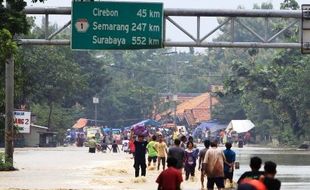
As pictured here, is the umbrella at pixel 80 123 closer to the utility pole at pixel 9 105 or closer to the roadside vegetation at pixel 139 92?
the roadside vegetation at pixel 139 92

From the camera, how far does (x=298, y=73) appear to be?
268ft

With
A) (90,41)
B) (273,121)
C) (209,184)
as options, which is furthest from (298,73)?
(209,184)

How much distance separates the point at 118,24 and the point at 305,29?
5964mm

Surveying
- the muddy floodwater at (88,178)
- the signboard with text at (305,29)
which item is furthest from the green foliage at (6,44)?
the signboard with text at (305,29)

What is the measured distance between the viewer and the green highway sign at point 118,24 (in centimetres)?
3262

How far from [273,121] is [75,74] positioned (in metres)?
22.0

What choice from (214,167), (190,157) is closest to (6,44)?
(214,167)

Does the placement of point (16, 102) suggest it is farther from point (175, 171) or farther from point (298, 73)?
point (175, 171)

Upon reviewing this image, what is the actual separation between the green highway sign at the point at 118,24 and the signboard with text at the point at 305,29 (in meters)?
4.51

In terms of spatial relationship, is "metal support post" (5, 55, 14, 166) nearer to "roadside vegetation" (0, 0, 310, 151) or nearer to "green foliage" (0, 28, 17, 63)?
"roadside vegetation" (0, 0, 310, 151)

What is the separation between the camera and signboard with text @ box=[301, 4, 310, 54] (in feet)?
107

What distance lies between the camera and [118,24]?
32750 mm

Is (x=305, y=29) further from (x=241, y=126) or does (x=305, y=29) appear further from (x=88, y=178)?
(x=241, y=126)


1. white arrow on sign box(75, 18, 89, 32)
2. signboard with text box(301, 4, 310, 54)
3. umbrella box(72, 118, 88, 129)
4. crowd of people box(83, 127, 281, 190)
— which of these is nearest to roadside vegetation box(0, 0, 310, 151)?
umbrella box(72, 118, 88, 129)
